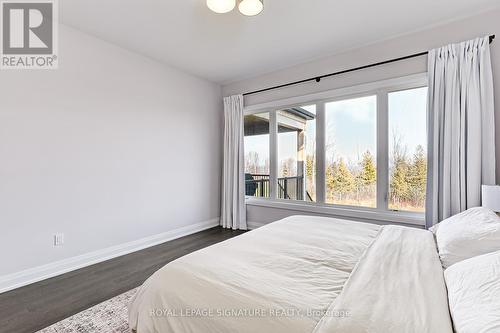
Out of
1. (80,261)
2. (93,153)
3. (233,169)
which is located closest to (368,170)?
(233,169)

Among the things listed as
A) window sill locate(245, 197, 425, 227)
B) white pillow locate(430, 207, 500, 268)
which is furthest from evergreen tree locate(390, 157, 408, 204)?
white pillow locate(430, 207, 500, 268)

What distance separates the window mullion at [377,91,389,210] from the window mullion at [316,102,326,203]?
2.47 ft

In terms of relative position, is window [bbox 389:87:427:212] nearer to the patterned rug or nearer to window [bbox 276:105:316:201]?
window [bbox 276:105:316:201]

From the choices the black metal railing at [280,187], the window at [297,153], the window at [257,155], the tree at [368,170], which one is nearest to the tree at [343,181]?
the tree at [368,170]

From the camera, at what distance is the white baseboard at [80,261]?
241 cm

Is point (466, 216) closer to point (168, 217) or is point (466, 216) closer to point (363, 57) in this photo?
point (363, 57)

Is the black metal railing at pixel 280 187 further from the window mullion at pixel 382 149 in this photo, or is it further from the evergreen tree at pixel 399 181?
the evergreen tree at pixel 399 181

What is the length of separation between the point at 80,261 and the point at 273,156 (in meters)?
3.10

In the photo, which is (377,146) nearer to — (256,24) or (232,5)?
(256,24)

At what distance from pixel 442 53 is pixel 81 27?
4.04m

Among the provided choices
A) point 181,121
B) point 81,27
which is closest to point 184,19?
point 81,27

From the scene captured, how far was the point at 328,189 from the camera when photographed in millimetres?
3695

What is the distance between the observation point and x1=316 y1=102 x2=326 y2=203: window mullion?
373 centimetres

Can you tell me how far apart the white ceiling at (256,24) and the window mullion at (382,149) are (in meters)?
0.82
